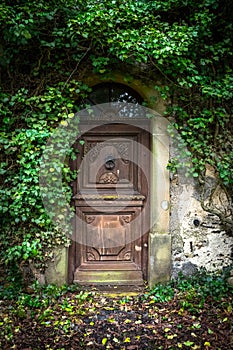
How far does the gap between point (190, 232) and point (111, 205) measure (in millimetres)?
1012

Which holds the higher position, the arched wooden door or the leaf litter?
the arched wooden door

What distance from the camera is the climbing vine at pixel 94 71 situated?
3494 millimetres

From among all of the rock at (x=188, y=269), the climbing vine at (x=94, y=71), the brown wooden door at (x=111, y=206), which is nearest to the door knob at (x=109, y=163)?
the brown wooden door at (x=111, y=206)

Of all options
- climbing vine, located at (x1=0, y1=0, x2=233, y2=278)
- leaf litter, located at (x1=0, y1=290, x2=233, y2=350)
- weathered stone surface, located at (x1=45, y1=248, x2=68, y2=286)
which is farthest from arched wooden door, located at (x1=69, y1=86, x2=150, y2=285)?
leaf litter, located at (x1=0, y1=290, x2=233, y2=350)

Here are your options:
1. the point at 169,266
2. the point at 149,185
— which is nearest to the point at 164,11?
the point at 149,185

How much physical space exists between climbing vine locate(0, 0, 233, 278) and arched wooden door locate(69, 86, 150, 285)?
333 mm

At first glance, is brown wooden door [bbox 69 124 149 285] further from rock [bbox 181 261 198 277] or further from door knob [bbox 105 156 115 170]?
rock [bbox 181 261 198 277]

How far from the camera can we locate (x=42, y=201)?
11.8 feet

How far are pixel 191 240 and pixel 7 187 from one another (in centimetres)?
225

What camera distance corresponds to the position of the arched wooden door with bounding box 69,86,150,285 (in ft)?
13.0

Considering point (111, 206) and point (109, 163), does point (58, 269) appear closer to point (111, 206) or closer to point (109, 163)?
point (111, 206)

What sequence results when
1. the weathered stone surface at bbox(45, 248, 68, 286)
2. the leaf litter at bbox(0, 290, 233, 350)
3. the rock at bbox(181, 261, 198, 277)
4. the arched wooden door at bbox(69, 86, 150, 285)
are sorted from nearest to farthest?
the leaf litter at bbox(0, 290, 233, 350), the weathered stone surface at bbox(45, 248, 68, 286), the rock at bbox(181, 261, 198, 277), the arched wooden door at bbox(69, 86, 150, 285)

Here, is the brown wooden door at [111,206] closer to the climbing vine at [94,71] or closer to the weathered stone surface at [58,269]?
the weathered stone surface at [58,269]

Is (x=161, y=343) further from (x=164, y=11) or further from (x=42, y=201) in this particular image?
(x=164, y=11)
